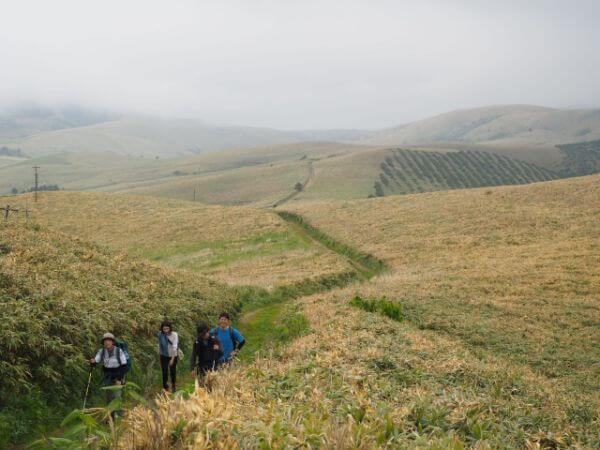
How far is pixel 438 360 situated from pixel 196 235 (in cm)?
4311

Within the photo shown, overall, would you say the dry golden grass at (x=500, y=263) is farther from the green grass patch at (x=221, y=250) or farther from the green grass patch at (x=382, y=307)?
the green grass patch at (x=221, y=250)

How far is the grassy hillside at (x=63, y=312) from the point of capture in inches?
428

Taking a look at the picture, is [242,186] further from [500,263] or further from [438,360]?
[438,360]

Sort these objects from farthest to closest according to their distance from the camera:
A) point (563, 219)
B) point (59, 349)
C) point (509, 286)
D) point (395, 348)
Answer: point (563, 219) < point (509, 286) < point (395, 348) < point (59, 349)

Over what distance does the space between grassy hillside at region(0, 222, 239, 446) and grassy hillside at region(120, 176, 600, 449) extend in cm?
448

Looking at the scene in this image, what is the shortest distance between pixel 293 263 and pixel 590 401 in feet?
88.0

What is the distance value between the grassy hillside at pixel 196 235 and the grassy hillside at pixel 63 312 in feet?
31.5

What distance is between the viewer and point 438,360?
45.3ft

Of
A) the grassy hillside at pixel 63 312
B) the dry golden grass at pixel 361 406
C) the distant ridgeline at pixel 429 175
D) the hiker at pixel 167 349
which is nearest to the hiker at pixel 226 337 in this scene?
the hiker at pixel 167 349

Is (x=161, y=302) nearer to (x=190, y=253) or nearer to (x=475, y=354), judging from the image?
(x=475, y=354)

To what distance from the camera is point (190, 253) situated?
155 feet

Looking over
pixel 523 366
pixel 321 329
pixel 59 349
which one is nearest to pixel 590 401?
pixel 523 366

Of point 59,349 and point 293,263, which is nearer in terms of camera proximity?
point 59,349

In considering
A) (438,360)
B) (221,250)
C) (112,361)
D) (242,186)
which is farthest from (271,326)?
(242,186)
